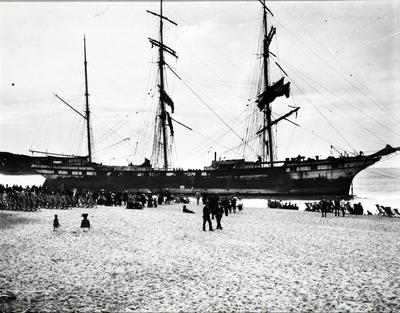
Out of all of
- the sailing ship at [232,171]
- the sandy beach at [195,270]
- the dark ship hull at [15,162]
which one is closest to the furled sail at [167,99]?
the sailing ship at [232,171]

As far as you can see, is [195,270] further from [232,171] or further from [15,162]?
[15,162]

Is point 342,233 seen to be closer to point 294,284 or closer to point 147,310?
point 294,284

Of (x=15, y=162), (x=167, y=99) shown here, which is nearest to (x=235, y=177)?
(x=167, y=99)

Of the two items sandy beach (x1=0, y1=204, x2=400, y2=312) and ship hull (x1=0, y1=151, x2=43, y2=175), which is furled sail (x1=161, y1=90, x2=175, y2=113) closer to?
sandy beach (x1=0, y1=204, x2=400, y2=312)

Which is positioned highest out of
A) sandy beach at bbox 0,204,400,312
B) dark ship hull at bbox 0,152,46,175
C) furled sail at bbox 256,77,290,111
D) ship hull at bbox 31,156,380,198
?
furled sail at bbox 256,77,290,111

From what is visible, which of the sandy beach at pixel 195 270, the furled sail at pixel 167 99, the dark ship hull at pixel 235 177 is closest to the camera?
the sandy beach at pixel 195 270

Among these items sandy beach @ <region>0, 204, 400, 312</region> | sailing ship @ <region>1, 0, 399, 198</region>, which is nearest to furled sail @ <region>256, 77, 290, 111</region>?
sailing ship @ <region>1, 0, 399, 198</region>

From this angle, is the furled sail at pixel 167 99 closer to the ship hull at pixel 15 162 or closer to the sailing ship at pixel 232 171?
the sailing ship at pixel 232 171
